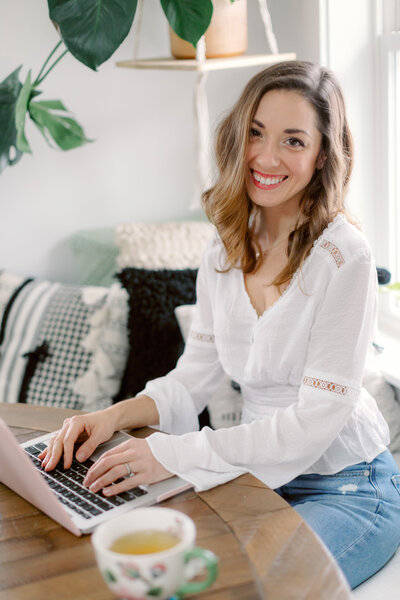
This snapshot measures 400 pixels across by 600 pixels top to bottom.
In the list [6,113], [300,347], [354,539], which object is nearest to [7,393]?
[6,113]

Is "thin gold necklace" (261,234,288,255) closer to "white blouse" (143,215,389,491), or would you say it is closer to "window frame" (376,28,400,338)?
"white blouse" (143,215,389,491)

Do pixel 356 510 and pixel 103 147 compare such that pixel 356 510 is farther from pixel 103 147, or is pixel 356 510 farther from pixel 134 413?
pixel 103 147

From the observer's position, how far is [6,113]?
7.06 feet

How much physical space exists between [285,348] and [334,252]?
0.21 metres

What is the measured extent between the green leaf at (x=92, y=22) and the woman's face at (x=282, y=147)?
61 centimetres

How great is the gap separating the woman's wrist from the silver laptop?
0.13m

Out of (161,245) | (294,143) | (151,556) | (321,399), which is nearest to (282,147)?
(294,143)

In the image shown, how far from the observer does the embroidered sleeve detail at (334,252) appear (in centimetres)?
136

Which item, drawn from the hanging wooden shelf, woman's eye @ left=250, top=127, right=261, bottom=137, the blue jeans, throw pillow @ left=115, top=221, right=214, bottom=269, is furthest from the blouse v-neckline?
the hanging wooden shelf

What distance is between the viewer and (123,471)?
44.9 inches

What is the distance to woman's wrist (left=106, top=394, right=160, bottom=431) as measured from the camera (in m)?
1.35

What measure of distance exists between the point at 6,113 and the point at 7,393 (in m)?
0.82

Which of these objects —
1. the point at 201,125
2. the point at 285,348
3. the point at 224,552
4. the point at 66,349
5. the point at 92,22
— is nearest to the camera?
the point at 224,552

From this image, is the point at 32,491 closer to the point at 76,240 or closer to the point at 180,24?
the point at 180,24
